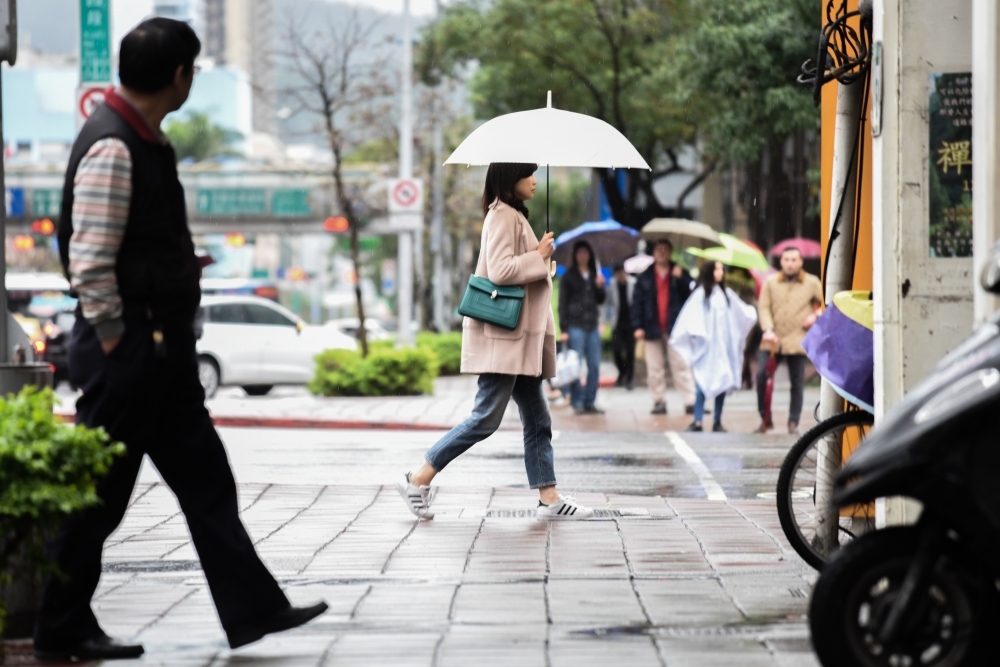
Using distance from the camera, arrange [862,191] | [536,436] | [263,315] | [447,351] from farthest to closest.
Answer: [447,351] → [263,315] → [536,436] → [862,191]

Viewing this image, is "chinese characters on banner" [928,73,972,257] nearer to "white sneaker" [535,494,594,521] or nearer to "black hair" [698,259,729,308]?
"white sneaker" [535,494,594,521]

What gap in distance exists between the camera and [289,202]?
45688 millimetres

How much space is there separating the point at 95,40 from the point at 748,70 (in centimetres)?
1166

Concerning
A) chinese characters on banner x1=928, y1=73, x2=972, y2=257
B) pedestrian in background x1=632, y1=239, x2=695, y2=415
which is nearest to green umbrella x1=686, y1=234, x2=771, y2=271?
pedestrian in background x1=632, y1=239, x2=695, y2=415

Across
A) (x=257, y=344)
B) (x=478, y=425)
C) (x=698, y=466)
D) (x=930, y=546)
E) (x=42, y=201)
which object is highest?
(x=42, y=201)

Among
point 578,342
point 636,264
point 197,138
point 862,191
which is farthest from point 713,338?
point 197,138

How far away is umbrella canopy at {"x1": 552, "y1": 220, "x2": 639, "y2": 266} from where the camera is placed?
1995cm

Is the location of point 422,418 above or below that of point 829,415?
below

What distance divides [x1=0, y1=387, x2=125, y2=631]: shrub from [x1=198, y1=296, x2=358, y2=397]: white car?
18322 millimetres

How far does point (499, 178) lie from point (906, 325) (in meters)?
2.82

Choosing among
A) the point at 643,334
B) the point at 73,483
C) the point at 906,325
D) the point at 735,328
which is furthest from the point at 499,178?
the point at 643,334

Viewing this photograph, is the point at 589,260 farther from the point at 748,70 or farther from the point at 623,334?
the point at 748,70

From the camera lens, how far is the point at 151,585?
20.1 ft

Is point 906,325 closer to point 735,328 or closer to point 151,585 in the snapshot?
point 151,585
